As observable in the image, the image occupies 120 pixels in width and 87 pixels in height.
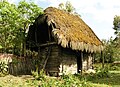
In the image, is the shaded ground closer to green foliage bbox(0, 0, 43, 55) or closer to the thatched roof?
the thatched roof

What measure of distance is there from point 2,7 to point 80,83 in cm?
1085

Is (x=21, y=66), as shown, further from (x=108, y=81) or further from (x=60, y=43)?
(x=108, y=81)

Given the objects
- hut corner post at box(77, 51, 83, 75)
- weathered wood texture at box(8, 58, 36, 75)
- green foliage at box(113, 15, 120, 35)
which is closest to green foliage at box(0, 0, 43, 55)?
weathered wood texture at box(8, 58, 36, 75)

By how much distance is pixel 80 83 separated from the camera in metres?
16.5

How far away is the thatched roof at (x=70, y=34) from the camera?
72.8ft

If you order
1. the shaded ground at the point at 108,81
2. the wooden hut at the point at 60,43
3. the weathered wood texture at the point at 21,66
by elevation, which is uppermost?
the wooden hut at the point at 60,43

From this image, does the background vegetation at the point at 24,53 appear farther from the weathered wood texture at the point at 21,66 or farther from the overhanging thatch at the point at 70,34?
the overhanging thatch at the point at 70,34

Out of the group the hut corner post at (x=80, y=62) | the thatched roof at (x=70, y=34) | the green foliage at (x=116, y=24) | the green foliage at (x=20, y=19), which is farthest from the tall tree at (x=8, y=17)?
the green foliage at (x=116, y=24)

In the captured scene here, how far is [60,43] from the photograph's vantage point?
2183 cm

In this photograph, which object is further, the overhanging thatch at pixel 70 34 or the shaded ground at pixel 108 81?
the overhanging thatch at pixel 70 34

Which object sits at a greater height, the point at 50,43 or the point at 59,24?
the point at 59,24

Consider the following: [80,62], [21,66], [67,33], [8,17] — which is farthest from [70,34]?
[8,17]

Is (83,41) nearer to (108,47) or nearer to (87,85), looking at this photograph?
(87,85)

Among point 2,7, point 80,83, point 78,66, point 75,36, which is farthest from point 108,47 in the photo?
point 80,83
